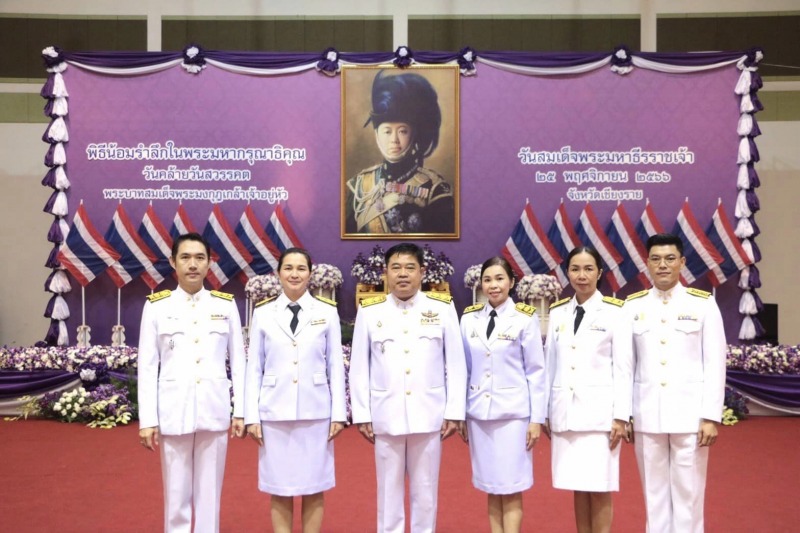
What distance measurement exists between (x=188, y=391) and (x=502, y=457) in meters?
1.40

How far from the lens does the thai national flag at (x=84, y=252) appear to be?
349 inches

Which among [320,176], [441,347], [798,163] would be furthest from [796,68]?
[441,347]

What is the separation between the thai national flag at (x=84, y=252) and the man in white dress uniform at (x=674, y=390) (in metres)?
7.19

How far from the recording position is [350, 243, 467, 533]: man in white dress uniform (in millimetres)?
3234

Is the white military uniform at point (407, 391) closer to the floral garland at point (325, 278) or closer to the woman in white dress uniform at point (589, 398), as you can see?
the woman in white dress uniform at point (589, 398)

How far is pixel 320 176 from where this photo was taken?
30.3 ft

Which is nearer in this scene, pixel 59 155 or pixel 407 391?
pixel 407 391

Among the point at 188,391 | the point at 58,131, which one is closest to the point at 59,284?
the point at 58,131

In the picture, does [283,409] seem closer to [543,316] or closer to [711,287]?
[543,316]

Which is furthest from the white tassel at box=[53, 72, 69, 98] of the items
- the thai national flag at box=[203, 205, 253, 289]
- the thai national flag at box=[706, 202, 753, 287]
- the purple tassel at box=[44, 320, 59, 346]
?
the thai national flag at box=[706, 202, 753, 287]

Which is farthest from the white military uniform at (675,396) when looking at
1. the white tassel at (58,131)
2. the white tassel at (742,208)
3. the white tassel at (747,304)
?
the white tassel at (58,131)

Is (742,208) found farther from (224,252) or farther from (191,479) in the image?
(191,479)

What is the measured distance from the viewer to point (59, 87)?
29.6ft

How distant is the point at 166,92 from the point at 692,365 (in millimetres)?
7659
